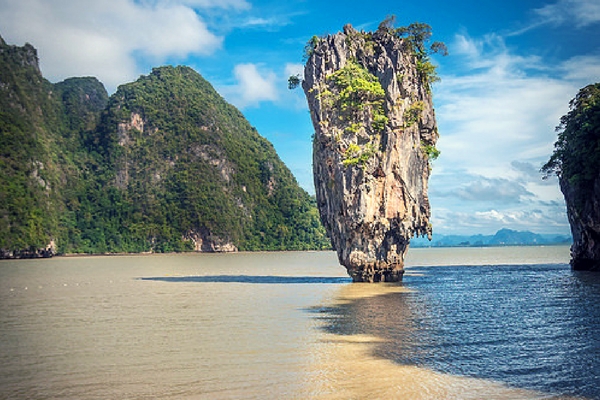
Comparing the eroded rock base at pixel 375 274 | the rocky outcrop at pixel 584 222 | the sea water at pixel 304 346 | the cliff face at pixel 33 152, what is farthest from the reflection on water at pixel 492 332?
the cliff face at pixel 33 152

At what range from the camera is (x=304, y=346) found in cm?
1383

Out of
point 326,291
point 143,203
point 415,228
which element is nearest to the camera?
point 326,291

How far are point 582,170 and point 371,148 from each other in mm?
16432

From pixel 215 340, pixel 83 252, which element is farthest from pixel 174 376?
pixel 83 252

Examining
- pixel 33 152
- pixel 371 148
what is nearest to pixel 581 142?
pixel 371 148

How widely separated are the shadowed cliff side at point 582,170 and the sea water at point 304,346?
42.5ft

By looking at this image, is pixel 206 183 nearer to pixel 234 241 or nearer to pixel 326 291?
pixel 234 241

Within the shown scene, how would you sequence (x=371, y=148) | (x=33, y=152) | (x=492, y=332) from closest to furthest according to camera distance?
(x=492, y=332), (x=371, y=148), (x=33, y=152)

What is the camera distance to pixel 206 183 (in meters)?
118

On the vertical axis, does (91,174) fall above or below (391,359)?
above

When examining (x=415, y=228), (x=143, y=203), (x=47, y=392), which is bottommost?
(x=47, y=392)

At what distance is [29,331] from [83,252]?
86.4m

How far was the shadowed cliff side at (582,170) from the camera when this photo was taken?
34906 millimetres

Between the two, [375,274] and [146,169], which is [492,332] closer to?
[375,274]
